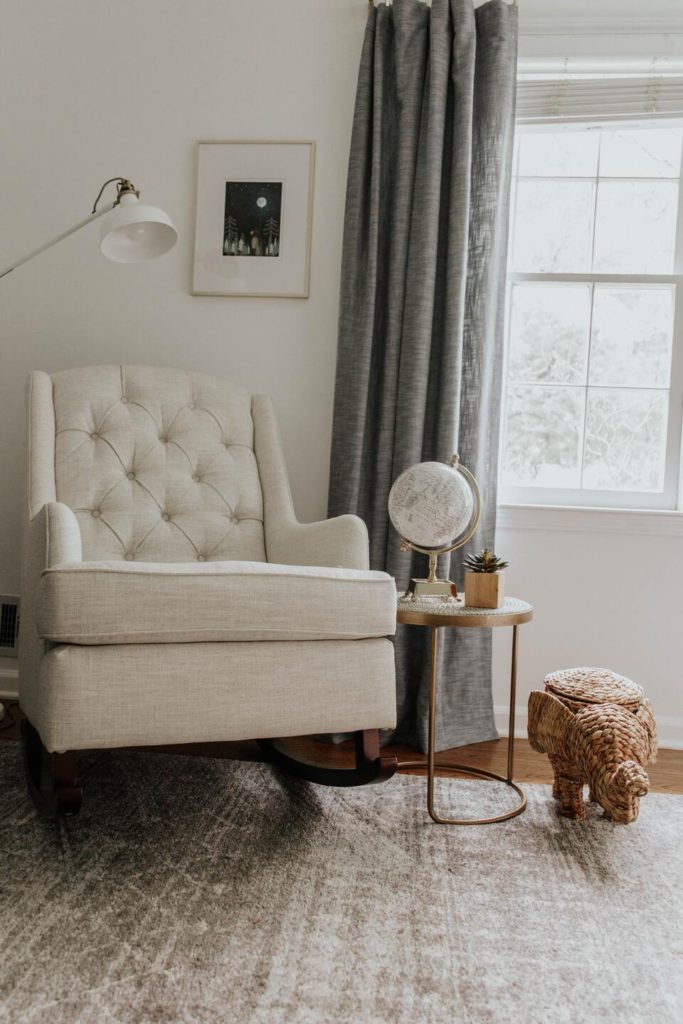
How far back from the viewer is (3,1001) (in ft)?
3.56

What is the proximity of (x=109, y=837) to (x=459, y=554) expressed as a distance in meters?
1.25

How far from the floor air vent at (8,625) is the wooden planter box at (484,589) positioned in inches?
59.5

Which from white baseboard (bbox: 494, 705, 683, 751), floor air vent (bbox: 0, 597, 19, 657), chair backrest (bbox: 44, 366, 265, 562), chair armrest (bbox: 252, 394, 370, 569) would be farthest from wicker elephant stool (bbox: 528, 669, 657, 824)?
floor air vent (bbox: 0, 597, 19, 657)

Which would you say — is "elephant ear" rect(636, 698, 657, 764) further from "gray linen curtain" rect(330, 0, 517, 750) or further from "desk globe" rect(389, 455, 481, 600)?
A: "gray linen curtain" rect(330, 0, 517, 750)

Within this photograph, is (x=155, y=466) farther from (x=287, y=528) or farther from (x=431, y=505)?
(x=431, y=505)

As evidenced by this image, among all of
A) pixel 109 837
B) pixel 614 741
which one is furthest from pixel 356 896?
pixel 614 741

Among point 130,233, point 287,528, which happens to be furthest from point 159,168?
point 287,528

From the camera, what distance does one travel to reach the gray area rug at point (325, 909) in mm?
1127

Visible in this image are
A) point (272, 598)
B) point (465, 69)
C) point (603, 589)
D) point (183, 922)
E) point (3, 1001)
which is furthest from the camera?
point (603, 589)

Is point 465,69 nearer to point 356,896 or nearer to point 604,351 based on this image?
point 604,351

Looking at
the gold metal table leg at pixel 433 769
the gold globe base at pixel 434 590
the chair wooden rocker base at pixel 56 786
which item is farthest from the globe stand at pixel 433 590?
the chair wooden rocker base at pixel 56 786

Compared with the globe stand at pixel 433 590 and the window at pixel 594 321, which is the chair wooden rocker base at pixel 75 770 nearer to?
the globe stand at pixel 433 590

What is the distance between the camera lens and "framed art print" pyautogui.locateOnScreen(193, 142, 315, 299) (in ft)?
8.43

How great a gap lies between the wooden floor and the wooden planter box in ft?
1.66
